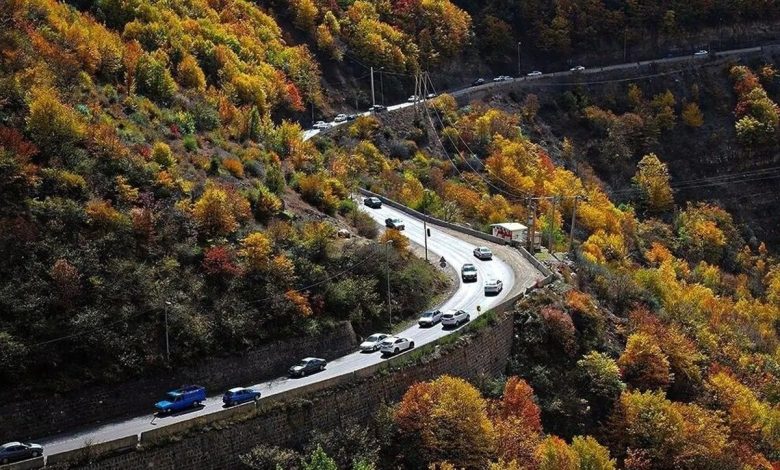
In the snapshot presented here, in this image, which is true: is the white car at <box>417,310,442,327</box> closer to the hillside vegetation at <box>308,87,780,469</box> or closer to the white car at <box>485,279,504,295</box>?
the hillside vegetation at <box>308,87,780,469</box>

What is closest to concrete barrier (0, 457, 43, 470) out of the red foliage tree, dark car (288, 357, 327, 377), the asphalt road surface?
dark car (288, 357, 327, 377)

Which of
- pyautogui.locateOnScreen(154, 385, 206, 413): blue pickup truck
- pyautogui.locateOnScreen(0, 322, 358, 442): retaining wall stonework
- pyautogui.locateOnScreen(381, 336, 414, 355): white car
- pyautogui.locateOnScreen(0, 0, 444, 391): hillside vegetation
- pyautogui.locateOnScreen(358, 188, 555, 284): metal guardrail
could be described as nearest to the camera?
pyautogui.locateOnScreen(0, 322, 358, 442): retaining wall stonework

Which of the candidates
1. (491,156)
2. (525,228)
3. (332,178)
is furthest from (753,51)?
(332,178)

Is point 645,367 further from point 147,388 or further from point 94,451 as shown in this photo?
point 94,451

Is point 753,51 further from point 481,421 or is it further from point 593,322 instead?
point 481,421

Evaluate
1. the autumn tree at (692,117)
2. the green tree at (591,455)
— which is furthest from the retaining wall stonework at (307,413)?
the autumn tree at (692,117)

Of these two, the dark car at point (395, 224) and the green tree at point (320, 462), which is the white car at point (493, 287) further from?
the green tree at point (320, 462)
